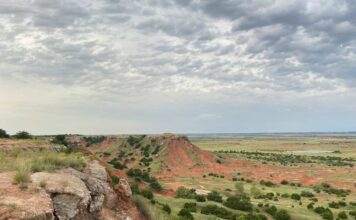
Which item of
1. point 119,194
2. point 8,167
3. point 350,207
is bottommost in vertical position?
point 350,207

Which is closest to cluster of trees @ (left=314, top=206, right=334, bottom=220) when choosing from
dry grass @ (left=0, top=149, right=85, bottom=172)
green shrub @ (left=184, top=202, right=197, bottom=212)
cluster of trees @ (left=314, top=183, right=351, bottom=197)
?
green shrub @ (left=184, top=202, right=197, bottom=212)

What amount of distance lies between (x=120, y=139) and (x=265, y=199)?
74.0 meters

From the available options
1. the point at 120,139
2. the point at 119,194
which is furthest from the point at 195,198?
the point at 120,139

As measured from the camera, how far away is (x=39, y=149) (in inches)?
1105

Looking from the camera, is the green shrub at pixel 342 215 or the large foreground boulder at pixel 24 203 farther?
the green shrub at pixel 342 215

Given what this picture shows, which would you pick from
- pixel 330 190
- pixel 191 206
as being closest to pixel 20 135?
pixel 191 206

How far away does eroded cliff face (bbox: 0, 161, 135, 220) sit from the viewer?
1225cm

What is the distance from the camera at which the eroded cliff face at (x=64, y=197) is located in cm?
1225

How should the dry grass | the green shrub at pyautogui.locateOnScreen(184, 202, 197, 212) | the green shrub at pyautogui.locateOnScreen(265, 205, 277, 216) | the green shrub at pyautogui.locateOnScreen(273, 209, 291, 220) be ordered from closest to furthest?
1. the dry grass
2. the green shrub at pyautogui.locateOnScreen(184, 202, 197, 212)
3. the green shrub at pyautogui.locateOnScreen(273, 209, 291, 220)
4. the green shrub at pyautogui.locateOnScreen(265, 205, 277, 216)

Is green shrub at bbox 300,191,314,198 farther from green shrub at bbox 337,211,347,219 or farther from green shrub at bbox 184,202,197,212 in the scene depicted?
green shrub at bbox 184,202,197,212

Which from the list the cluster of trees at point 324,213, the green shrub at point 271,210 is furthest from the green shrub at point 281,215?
the cluster of trees at point 324,213

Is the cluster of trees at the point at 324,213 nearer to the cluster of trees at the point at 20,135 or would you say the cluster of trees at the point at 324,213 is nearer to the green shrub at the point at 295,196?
the green shrub at the point at 295,196

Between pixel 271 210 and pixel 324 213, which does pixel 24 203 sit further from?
pixel 324 213

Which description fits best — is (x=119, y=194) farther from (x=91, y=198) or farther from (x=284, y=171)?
(x=284, y=171)
